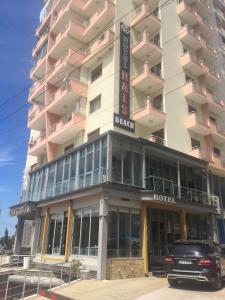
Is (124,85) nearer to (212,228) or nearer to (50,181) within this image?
(50,181)

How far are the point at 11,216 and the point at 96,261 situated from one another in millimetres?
13017

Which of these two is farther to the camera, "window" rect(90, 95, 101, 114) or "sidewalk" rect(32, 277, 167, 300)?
"window" rect(90, 95, 101, 114)

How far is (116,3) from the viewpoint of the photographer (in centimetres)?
2750

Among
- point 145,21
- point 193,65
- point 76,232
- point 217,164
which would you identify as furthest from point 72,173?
point 193,65

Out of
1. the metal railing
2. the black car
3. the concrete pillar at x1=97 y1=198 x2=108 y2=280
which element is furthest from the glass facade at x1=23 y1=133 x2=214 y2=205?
the black car

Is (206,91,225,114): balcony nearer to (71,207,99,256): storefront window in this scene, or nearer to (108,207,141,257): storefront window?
(108,207,141,257): storefront window

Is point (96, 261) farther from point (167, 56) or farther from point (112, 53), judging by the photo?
point (167, 56)

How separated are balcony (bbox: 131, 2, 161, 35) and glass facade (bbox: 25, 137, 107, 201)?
12958 mm

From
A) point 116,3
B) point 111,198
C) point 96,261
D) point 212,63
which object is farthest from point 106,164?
point 212,63

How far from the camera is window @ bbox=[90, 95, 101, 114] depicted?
83.5ft

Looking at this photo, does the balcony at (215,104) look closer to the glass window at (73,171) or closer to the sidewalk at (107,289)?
the glass window at (73,171)

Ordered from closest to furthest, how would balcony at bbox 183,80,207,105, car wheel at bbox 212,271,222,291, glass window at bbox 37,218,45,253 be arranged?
1. car wheel at bbox 212,271,222,291
2. glass window at bbox 37,218,45,253
3. balcony at bbox 183,80,207,105

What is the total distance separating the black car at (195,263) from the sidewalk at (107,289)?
1.69 m

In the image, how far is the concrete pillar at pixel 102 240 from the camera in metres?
16.6
